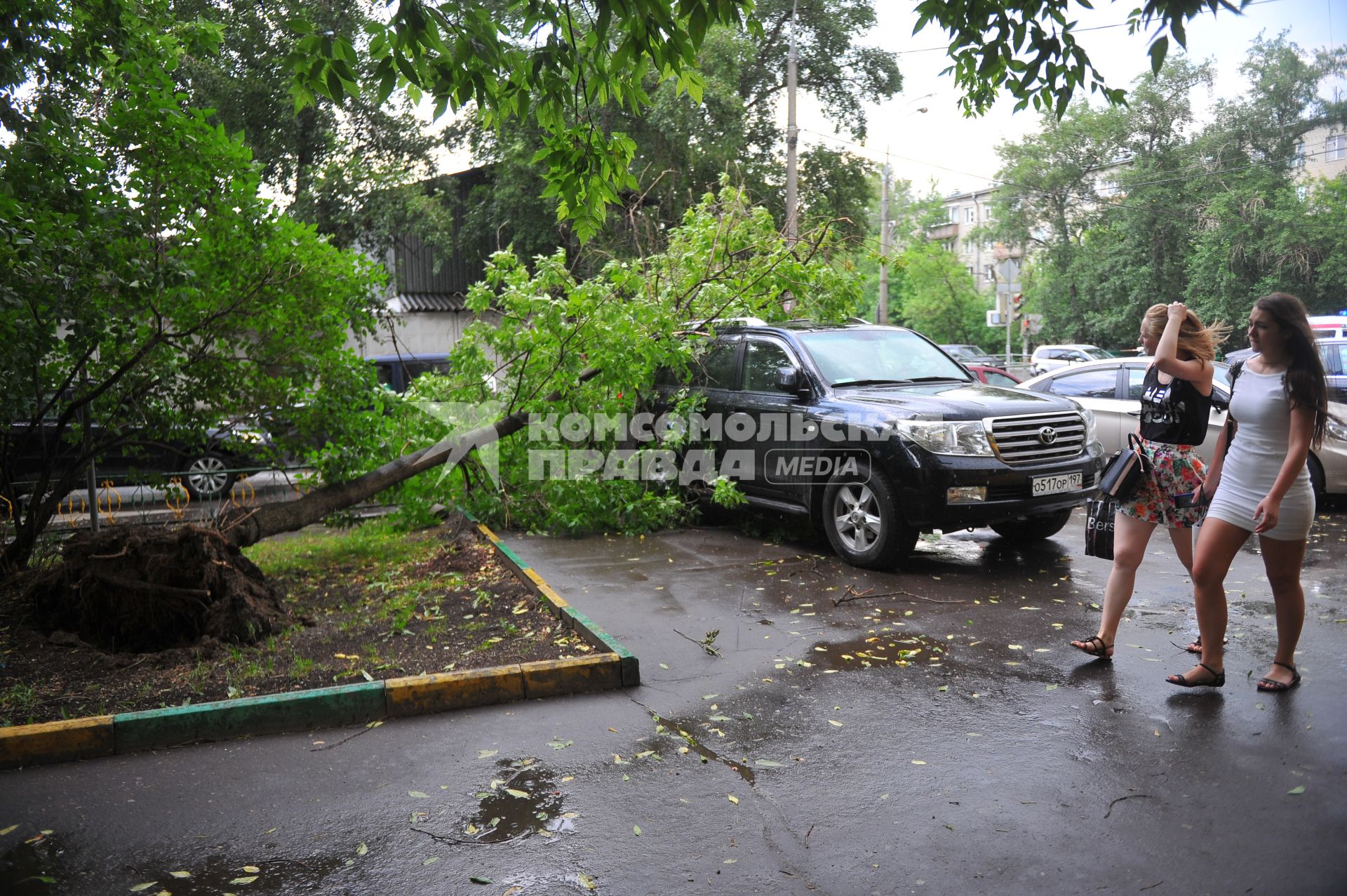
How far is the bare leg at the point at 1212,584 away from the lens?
15.8 feet

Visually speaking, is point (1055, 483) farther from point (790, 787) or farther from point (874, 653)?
point (790, 787)

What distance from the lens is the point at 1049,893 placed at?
3.22 m

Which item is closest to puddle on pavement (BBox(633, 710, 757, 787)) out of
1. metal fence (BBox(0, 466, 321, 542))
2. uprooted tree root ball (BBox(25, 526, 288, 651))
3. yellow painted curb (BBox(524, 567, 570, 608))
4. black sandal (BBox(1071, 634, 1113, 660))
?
yellow painted curb (BBox(524, 567, 570, 608))

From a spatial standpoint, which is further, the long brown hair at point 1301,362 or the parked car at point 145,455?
the parked car at point 145,455

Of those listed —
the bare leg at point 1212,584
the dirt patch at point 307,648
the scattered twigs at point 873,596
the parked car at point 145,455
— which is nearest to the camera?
the bare leg at point 1212,584

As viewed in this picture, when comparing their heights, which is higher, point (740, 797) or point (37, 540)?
point (37, 540)

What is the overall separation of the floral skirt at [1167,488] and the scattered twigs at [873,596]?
73.6 inches

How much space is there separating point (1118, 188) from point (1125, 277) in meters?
3.30

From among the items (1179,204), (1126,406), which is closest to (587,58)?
(1126,406)

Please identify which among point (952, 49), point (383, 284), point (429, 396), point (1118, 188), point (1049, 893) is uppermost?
point (1118, 188)

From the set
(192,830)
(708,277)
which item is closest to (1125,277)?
(708,277)

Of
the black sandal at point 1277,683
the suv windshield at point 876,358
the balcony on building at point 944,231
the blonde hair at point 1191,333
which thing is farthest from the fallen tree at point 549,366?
the balcony on building at point 944,231

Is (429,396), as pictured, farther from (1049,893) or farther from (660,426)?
(1049,893)

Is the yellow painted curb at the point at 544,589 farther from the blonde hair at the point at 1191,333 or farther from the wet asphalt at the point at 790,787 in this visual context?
the blonde hair at the point at 1191,333
